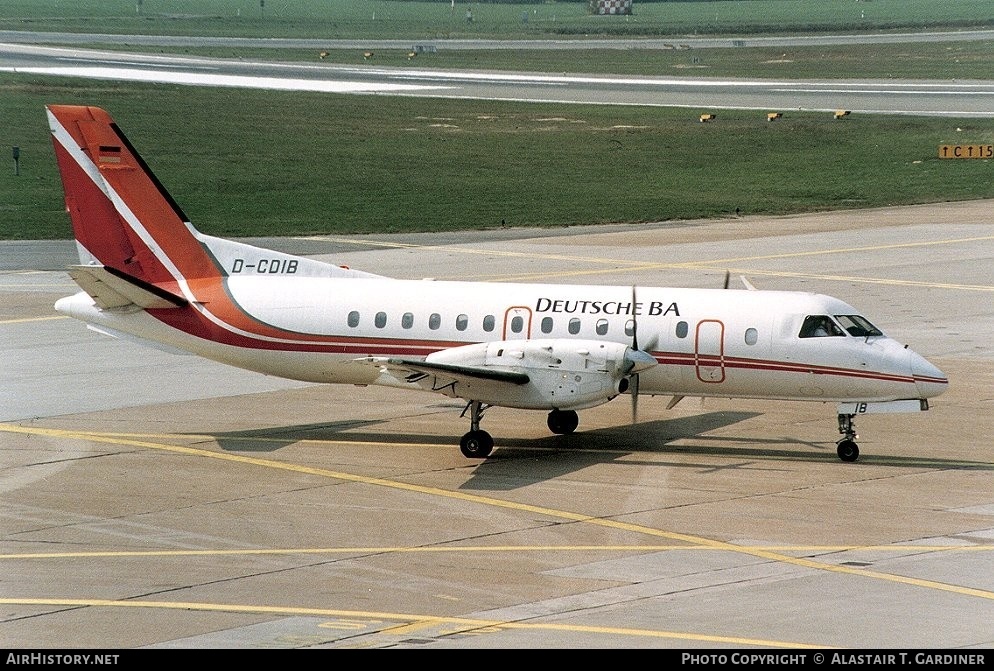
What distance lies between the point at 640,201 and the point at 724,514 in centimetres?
4830

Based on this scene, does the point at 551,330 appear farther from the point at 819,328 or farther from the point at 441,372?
the point at 819,328

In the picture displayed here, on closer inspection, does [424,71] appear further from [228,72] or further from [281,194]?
[281,194]

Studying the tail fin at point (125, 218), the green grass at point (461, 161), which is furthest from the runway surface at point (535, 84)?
the tail fin at point (125, 218)

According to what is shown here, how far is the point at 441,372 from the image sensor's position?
94.9 ft

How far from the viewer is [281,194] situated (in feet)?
241

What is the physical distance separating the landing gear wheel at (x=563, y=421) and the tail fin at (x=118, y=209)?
26.5ft

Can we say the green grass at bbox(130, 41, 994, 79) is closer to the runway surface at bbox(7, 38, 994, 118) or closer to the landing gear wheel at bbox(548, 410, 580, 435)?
the runway surface at bbox(7, 38, 994, 118)

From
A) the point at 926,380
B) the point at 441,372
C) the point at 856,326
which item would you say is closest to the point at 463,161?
the point at 856,326

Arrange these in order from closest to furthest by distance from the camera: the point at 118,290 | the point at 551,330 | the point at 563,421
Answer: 1. the point at 551,330
2. the point at 563,421
3. the point at 118,290

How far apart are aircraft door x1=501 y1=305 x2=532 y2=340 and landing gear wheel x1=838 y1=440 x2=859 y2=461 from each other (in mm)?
6565

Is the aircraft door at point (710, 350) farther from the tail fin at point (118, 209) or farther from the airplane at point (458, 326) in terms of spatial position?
the tail fin at point (118, 209)

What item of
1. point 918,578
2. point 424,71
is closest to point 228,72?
point 424,71

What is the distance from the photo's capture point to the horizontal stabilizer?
3162 centimetres

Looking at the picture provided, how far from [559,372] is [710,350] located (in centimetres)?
316
